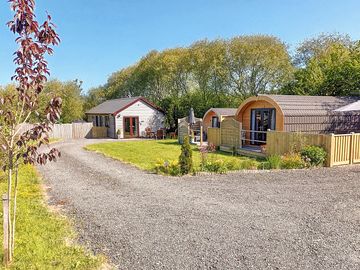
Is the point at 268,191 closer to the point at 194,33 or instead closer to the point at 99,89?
the point at 194,33

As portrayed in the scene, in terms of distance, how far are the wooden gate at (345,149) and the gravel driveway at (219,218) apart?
1388 mm

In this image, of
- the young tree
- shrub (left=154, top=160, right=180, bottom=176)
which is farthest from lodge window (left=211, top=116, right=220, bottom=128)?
the young tree

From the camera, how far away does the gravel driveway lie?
14.5 feet

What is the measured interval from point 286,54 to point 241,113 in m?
Result: 16.2

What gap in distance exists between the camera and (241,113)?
19.0 metres

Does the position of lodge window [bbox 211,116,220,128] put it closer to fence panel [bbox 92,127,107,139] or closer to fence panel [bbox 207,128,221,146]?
fence panel [bbox 207,128,221,146]

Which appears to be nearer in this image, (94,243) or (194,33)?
(94,243)

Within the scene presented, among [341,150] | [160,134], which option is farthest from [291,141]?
[160,134]

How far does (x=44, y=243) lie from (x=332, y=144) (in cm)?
1116

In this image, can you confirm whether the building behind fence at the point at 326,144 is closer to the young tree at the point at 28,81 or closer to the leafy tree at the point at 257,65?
the young tree at the point at 28,81

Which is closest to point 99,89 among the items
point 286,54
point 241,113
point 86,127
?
point 86,127

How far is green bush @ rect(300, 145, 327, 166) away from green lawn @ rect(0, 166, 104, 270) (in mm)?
9582

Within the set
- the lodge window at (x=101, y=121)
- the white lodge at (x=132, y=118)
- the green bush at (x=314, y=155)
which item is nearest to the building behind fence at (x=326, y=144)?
the green bush at (x=314, y=155)

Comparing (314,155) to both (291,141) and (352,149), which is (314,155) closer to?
(291,141)
